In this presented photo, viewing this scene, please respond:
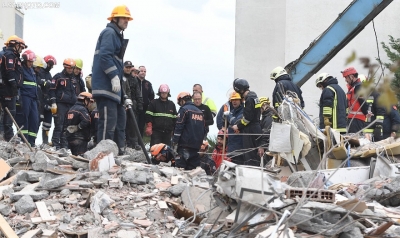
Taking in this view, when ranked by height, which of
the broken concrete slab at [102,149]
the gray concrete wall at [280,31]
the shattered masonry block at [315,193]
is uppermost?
the gray concrete wall at [280,31]

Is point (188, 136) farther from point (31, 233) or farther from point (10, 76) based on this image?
point (31, 233)

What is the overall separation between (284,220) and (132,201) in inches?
79.9

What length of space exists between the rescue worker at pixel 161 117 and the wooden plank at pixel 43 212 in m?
6.07

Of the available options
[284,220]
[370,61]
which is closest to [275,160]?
[284,220]

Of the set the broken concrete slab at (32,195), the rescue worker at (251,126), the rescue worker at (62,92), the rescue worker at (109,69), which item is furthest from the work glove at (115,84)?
the rescue worker at (62,92)

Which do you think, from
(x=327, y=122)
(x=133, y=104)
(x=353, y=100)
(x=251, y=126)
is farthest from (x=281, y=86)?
(x=133, y=104)

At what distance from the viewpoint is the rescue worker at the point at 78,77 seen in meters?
12.4

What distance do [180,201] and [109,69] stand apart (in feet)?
7.81

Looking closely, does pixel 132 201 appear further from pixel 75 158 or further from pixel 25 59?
pixel 25 59

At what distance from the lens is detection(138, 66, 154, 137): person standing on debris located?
41.3ft

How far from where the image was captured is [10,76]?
35.0 ft

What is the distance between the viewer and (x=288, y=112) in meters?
7.61

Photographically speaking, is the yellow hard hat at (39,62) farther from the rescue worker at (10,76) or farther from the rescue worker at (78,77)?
the rescue worker at (10,76)

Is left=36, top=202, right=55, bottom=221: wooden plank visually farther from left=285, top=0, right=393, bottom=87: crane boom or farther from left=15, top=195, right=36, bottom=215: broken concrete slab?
left=285, top=0, right=393, bottom=87: crane boom
